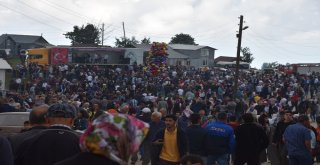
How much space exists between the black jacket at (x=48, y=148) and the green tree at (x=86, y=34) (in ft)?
296

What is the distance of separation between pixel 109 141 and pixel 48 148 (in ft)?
4.22

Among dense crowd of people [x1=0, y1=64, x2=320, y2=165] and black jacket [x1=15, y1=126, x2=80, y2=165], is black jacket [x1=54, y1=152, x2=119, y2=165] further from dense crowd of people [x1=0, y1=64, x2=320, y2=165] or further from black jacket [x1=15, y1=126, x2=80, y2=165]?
black jacket [x1=15, y1=126, x2=80, y2=165]

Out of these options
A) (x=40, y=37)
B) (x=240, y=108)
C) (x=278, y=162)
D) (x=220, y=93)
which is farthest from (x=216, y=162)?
(x=40, y=37)

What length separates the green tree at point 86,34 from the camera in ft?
308

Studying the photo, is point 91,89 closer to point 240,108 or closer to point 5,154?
point 240,108

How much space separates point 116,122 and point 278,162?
9743mm

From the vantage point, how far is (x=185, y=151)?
28.4ft

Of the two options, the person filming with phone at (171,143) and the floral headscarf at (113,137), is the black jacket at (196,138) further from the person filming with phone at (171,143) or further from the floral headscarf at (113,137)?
the floral headscarf at (113,137)

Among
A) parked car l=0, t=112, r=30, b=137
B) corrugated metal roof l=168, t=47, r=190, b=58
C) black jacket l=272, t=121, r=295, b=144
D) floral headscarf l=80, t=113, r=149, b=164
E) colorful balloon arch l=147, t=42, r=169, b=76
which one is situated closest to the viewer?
floral headscarf l=80, t=113, r=149, b=164

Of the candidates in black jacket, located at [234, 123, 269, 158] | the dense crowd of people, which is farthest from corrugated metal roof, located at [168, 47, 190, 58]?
black jacket, located at [234, 123, 269, 158]

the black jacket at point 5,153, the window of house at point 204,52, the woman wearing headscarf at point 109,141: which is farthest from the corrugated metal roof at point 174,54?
the woman wearing headscarf at point 109,141

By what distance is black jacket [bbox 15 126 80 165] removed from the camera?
3.80m

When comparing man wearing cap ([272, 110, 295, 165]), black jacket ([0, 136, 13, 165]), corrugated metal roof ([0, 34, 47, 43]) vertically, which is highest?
corrugated metal roof ([0, 34, 47, 43])

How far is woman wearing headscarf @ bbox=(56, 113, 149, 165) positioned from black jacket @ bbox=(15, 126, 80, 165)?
1.05 metres
